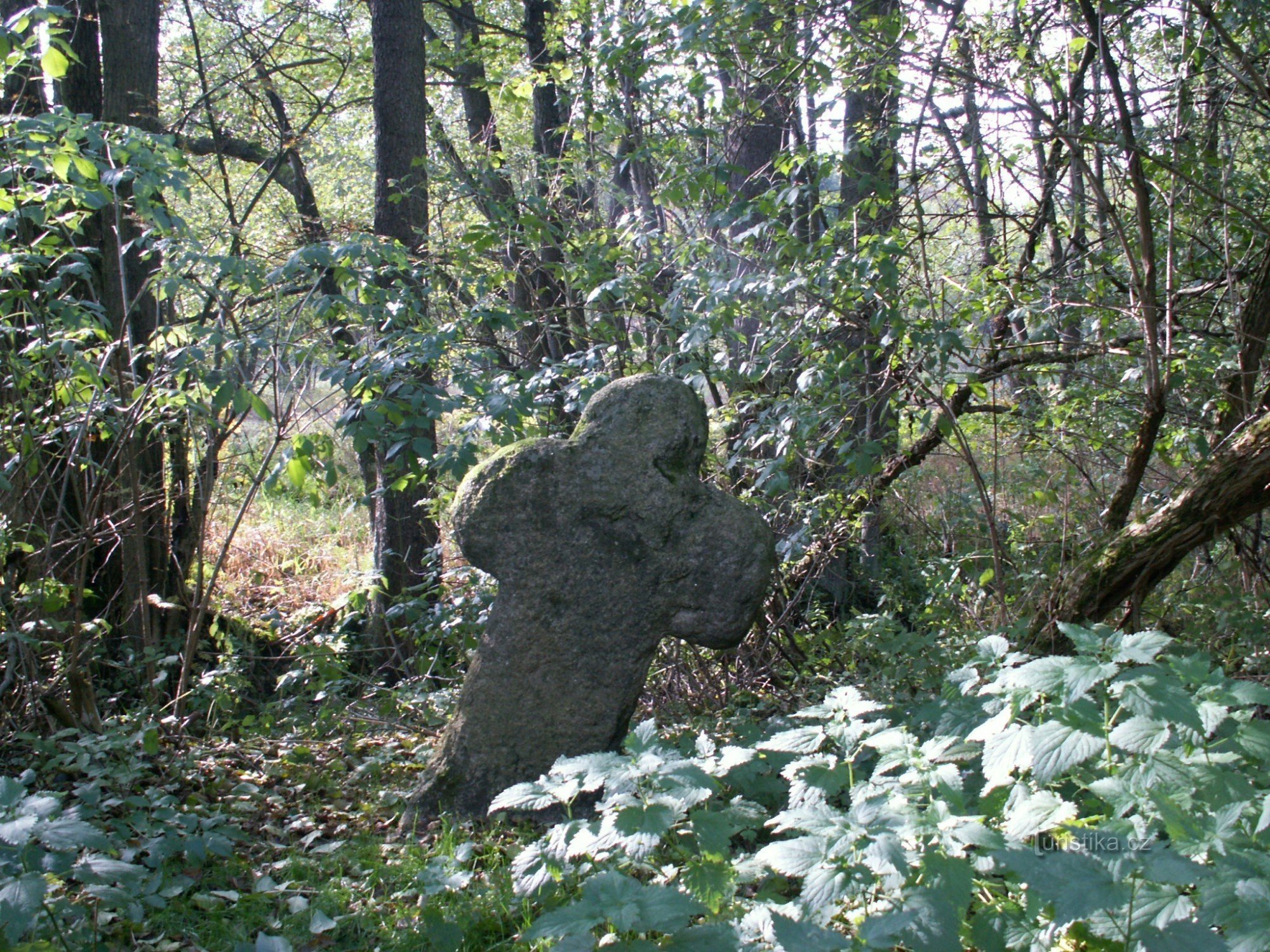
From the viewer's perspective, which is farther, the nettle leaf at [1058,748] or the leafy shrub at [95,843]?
the leafy shrub at [95,843]

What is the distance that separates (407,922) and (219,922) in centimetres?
61

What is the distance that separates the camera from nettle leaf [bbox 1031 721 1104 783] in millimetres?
2275

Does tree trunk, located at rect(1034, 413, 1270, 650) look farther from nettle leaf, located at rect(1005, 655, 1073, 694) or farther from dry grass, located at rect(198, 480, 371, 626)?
dry grass, located at rect(198, 480, 371, 626)

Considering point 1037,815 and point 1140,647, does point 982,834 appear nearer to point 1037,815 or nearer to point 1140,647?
point 1037,815

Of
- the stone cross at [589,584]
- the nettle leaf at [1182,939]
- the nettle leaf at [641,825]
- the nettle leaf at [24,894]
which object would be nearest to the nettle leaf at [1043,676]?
the nettle leaf at [1182,939]

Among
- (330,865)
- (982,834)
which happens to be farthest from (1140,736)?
(330,865)

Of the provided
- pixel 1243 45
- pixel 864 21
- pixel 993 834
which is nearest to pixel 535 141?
pixel 864 21

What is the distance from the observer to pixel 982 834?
2.17 meters

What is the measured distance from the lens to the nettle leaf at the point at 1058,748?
2275 mm

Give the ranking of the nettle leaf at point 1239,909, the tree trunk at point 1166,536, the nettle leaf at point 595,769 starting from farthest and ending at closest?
the tree trunk at point 1166,536 < the nettle leaf at point 595,769 < the nettle leaf at point 1239,909

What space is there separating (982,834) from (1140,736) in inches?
20.1

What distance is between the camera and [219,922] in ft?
9.97

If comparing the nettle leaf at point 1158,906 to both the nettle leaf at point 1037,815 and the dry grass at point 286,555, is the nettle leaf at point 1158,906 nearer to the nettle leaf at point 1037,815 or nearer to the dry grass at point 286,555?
the nettle leaf at point 1037,815

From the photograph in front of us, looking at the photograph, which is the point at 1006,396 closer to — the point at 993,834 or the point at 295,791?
the point at 993,834
